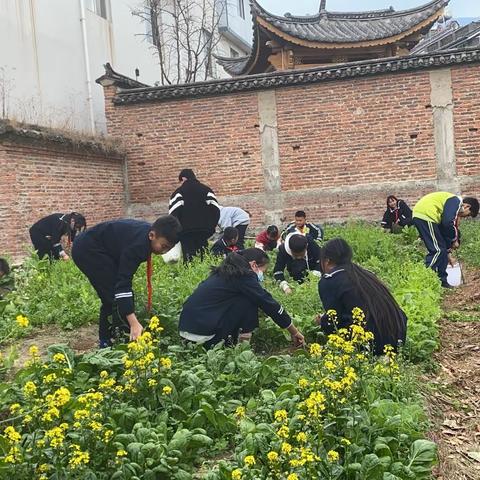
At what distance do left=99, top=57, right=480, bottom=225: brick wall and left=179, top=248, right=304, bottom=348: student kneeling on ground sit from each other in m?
8.49

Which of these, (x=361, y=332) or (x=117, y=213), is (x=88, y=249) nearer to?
(x=361, y=332)

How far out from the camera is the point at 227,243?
8.05 m

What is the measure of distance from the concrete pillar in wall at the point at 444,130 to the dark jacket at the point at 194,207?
6.29 meters

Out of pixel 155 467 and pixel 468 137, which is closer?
pixel 155 467

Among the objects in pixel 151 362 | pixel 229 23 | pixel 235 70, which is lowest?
pixel 151 362

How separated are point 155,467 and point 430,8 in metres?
16.1

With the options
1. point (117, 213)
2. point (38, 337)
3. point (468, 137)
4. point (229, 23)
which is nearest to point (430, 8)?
point (468, 137)

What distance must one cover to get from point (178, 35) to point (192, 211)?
1463 cm

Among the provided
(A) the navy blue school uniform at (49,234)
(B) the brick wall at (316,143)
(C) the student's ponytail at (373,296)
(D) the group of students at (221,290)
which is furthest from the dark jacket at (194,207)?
(B) the brick wall at (316,143)

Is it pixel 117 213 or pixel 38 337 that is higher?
pixel 117 213

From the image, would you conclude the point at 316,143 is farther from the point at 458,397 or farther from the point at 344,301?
the point at 458,397

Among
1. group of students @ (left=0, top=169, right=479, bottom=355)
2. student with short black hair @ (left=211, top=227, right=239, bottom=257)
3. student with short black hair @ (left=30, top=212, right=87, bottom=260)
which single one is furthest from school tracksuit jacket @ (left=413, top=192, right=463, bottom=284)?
student with short black hair @ (left=30, top=212, right=87, bottom=260)

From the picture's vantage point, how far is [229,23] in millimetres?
26078

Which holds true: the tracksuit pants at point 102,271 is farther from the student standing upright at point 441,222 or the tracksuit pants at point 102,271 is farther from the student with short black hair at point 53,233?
the student standing upright at point 441,222
